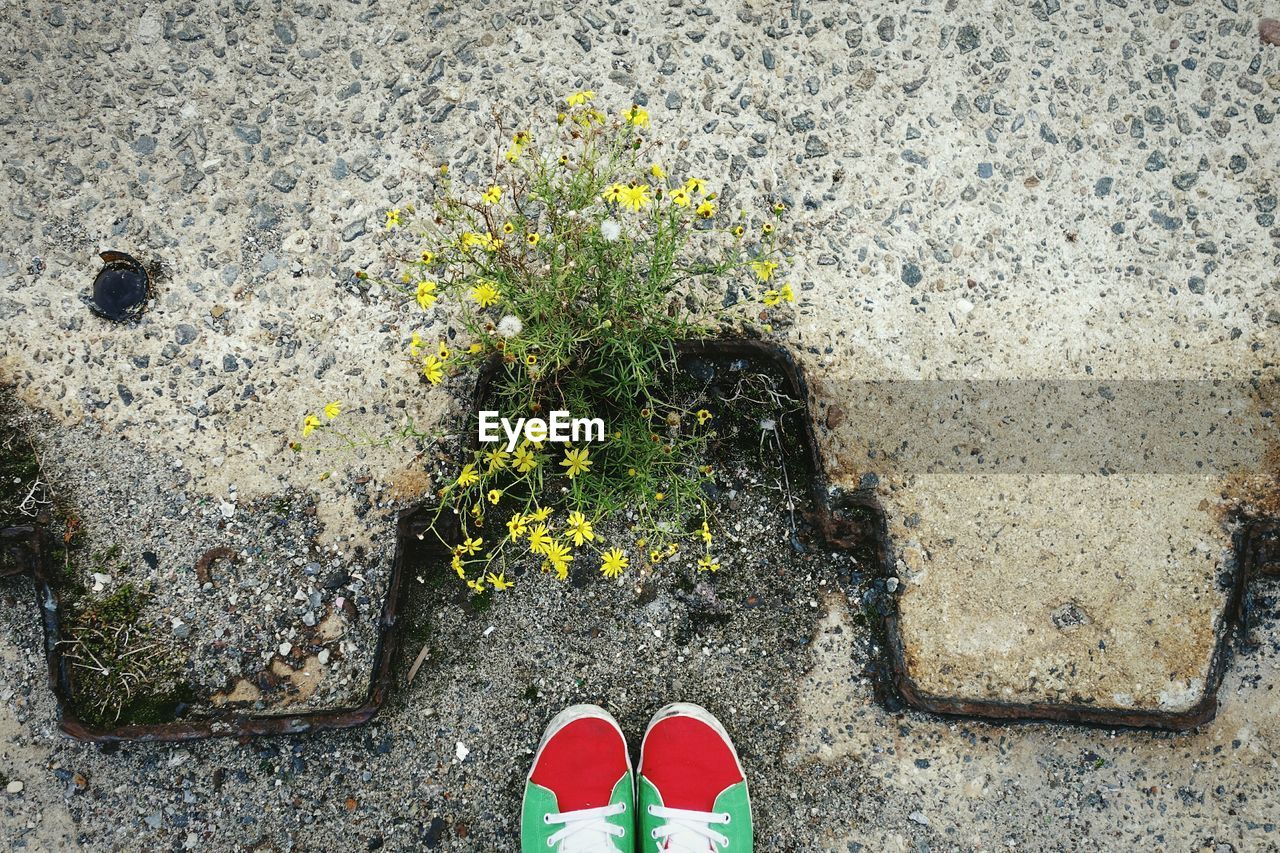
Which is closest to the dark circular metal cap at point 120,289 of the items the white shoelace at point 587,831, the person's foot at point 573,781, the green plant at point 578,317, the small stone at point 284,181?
the small stone at point 284,181

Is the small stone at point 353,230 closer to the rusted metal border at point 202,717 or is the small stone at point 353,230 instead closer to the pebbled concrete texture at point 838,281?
the pebbled concrete texture at point 838,281

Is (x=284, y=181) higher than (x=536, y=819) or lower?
higher

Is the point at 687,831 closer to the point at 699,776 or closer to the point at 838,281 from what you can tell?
the point at 699,776

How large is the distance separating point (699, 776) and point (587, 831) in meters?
0.45

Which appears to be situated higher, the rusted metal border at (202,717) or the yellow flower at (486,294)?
the yellow flower at (486,294)

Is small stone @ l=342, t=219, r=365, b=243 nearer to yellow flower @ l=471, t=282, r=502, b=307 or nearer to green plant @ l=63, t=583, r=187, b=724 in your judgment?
yellow flower @ l=471, t=282, r=502, b=307

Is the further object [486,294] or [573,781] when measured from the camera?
[573,781]

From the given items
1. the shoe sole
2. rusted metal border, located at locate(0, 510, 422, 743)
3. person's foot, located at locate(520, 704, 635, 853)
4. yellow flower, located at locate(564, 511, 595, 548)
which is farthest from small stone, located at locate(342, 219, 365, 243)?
the shoe sole

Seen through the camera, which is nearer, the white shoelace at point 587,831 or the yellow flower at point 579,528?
the yellow flower at point 579,528

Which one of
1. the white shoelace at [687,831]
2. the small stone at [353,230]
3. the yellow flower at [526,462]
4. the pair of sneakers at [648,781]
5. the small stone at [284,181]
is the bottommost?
the white shoelace at [687,831]

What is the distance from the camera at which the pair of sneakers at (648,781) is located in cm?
264

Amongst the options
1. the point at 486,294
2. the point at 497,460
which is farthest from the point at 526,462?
the point at 486,294

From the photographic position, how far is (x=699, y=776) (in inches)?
104

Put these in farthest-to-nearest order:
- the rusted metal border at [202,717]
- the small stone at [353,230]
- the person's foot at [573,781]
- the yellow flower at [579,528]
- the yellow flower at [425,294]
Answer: the small stone at [353,230] → the person's foot at [573,781] → the rusted metal border at [202,717] → the yellow flower at [579,528] → the yellow flower at [425,294]
